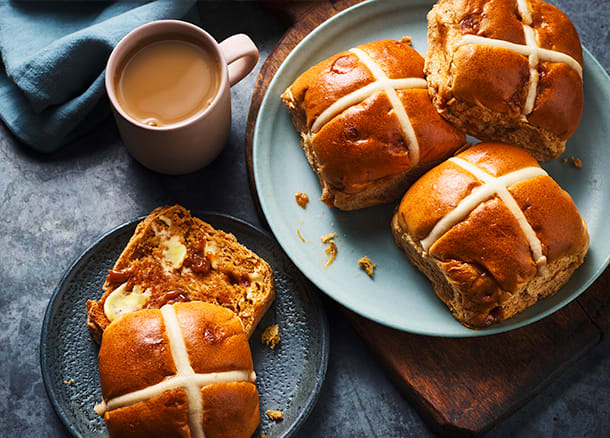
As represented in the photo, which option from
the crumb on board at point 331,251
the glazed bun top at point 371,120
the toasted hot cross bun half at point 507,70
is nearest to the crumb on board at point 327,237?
the crumb on board at point 331,251

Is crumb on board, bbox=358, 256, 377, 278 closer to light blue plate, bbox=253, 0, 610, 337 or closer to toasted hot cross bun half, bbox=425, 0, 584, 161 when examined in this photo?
light blue plate, bbox=253, 0, 610, 337

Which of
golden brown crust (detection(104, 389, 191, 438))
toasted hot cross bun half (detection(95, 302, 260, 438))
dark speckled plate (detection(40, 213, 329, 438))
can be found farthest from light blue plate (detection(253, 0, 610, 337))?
golden brown crust (detection(104, 389, 191, 438))

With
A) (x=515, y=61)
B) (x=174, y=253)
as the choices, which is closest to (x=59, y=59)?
(x=174, y=253)

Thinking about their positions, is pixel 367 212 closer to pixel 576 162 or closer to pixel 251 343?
pixel 251 343

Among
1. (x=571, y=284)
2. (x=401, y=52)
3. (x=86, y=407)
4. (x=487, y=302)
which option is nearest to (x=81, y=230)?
(x=86, y=407)

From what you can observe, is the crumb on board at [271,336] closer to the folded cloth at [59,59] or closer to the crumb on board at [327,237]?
the crumb on board at [327,237]

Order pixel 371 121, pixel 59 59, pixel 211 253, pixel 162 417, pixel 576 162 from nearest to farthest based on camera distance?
pixel 162 417 → pixel 371 121 → pixel 211 253 → pixel 576 162 → pixel 59 59

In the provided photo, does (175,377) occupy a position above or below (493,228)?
below
